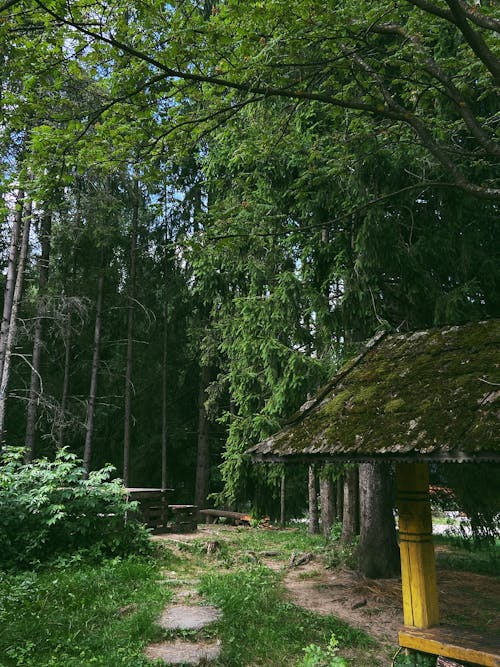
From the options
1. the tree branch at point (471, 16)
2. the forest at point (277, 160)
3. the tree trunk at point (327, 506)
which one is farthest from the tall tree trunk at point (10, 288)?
the tree branch at point (471, 16)

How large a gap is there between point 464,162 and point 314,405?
5189mm

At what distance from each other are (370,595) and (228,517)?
9388 mm

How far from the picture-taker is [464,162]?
8.37 m

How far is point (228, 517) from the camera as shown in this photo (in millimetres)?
17125

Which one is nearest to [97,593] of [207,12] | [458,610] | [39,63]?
[458,610]

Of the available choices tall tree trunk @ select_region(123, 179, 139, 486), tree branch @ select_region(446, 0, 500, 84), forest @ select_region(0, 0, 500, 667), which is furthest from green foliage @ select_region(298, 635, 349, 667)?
tall tree trunk @ select_region(123, 179, 139, 486)

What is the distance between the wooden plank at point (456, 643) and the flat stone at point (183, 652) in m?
2.07

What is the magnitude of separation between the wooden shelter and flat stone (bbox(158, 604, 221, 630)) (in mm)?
2493

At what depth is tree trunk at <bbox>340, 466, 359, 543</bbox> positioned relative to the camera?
11172 millimetres

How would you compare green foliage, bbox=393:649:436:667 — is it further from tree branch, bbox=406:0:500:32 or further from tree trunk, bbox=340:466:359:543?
tree trunk, bbox=340:466:359:543

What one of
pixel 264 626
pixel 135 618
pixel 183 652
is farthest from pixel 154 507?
pixel 183 652

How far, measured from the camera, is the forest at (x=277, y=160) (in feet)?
18.8

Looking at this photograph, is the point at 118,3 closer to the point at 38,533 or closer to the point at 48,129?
the point at 48,129

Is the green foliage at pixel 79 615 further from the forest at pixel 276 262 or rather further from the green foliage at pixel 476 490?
the green foliage at pixel 476 490
